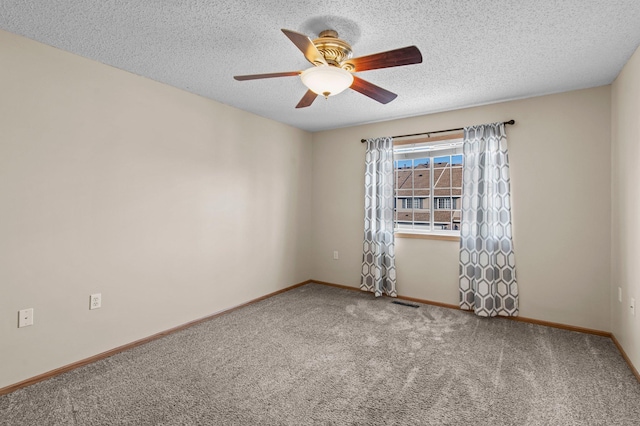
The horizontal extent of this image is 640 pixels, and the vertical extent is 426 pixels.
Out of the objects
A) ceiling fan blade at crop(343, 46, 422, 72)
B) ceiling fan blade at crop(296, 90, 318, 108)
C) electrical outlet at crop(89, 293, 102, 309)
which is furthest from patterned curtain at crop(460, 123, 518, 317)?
electrical outlet at crop(89, 293, 102, 309)

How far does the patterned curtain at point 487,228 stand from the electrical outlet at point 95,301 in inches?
144

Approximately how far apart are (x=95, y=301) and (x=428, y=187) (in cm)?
381

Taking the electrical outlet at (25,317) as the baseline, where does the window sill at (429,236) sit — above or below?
above

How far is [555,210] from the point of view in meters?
3.27

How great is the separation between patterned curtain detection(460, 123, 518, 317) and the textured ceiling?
2.23 feet

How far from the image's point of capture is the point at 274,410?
1930 mm

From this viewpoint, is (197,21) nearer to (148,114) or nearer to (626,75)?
(148,114)

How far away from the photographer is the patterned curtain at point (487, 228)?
3.49 meters

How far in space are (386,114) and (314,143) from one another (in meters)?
1.39

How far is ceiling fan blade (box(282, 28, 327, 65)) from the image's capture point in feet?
5.36

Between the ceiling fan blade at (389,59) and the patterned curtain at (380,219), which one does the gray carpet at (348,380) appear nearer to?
the patterned curtain at (380,219)

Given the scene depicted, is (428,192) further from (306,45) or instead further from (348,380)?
(306,45)

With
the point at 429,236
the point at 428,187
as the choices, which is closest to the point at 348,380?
the point at 429,236

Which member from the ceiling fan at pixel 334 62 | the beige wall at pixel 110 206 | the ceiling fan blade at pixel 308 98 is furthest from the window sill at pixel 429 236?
the ceiling fan at pixel 334 62
